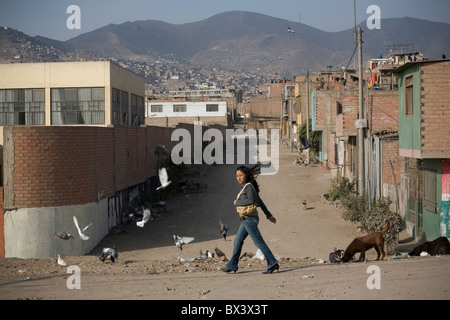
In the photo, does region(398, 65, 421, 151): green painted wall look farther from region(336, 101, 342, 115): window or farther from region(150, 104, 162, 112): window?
region(150, 104, 162, 112): window

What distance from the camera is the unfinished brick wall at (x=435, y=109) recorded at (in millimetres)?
13023

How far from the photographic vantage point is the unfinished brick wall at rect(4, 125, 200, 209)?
14055 millimetres

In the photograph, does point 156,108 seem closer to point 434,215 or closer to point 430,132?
point 434,215

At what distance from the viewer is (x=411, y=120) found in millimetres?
13984

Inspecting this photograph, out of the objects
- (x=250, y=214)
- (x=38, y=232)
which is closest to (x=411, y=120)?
(x=250, y=214)

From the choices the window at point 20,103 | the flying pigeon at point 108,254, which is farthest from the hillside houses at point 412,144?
the window at point 20,103

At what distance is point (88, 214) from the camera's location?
50.9ft

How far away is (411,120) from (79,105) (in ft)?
65.9

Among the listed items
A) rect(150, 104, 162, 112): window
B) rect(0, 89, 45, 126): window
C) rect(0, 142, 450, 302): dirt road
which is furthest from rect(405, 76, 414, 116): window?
rect(150, 104, 162, 112): window

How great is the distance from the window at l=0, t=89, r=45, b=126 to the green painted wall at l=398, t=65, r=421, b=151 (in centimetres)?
2034
